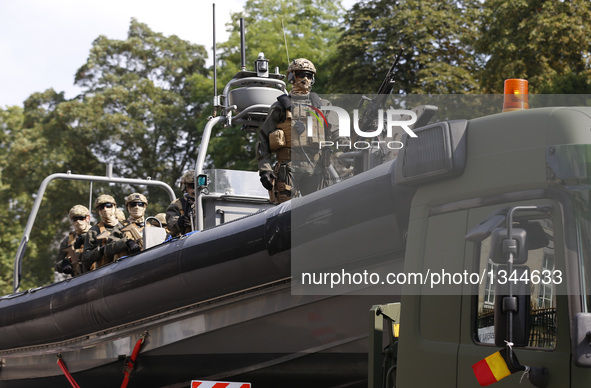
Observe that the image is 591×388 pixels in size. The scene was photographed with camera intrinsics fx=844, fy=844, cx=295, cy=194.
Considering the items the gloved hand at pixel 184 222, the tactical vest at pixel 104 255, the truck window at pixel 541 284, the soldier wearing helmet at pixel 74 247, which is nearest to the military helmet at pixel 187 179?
the gloved hand at pixel 184 222

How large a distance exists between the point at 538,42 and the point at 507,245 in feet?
56.7

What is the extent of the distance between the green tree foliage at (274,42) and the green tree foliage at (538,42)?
5812 millimetres

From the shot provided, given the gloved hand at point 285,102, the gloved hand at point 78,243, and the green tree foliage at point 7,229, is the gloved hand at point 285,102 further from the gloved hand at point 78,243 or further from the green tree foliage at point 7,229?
the green tree foliage at point 7,229

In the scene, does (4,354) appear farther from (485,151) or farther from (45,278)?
(45,278)

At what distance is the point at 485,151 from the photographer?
336 cm

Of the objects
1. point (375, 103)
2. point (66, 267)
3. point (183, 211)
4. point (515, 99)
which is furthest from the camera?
point (66, 267)

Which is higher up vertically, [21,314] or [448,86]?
[448,86]

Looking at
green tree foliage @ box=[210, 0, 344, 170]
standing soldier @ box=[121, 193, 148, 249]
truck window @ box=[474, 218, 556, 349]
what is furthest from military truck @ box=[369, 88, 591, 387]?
green tree foliage @ box=[210, 0, 344, 170]

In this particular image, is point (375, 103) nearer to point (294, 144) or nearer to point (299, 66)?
point (294, 144)

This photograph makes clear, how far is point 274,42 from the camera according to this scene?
81.0 ft

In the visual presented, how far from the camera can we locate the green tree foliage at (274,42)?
961 inches

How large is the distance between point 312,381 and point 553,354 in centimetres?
208

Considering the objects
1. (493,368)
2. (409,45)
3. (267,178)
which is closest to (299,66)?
(267,178)

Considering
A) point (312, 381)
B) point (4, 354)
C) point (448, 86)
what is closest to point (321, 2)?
point (448, 86)
